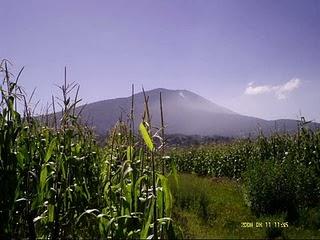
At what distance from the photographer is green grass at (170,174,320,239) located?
625 centimetres

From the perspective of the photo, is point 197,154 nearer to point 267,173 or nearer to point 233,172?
point 233,172

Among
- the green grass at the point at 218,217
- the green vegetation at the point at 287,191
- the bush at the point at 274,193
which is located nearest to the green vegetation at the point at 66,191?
the green vegetation at the point at 287,191

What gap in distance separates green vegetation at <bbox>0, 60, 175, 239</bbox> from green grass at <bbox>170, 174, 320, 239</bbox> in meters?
1.96

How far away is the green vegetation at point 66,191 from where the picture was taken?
3391mm

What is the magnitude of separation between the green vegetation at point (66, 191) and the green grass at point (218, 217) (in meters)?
1.96

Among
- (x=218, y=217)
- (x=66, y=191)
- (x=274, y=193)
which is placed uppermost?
(x=66, y=191)

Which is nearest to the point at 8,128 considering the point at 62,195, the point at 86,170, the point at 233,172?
the point at 62,195

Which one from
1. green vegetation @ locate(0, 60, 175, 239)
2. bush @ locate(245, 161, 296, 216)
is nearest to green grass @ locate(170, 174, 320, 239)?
bush @ locate(245, 161, 296, 216)

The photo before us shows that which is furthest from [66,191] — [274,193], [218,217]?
[274,193]

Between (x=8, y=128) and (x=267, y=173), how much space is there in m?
6.32

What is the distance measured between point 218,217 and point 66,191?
14.5ft

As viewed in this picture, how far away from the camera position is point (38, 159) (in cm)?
430

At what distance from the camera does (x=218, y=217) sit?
7.78m

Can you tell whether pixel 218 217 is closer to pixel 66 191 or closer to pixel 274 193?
pixel 274 193
